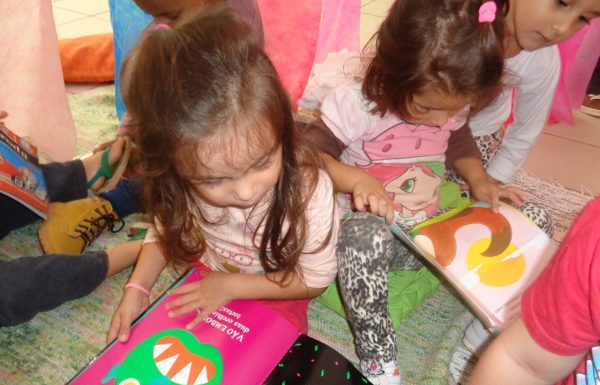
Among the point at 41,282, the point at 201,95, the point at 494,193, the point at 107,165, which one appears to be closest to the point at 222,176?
the point at 201,95

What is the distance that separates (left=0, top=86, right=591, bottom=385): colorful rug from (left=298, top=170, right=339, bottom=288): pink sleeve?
0.60 ft

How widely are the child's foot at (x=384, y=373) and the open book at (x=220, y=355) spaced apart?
0.11 metres

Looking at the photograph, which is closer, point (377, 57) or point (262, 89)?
point (262, 89)

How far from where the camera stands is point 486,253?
2.50 ft

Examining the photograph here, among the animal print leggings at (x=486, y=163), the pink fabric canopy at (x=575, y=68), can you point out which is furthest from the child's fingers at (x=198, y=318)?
the pink fabric canopy at (x=575, y=68)

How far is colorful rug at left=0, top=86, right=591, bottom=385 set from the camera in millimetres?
781

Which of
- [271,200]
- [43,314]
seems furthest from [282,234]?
[43,314]

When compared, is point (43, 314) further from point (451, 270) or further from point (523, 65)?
point (523, 65)

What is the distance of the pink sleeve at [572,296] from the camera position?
33 cm

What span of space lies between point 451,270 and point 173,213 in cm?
41

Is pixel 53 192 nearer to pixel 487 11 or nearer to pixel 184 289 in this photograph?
pixel 184 289

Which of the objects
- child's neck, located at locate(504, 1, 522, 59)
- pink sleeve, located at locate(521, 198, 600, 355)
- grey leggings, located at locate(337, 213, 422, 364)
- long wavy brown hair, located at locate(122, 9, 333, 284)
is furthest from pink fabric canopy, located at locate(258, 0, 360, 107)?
pink sleeve, located at locate(521, 198, 600, 355)

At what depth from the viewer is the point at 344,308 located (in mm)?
862

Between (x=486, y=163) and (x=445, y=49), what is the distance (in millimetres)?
488
